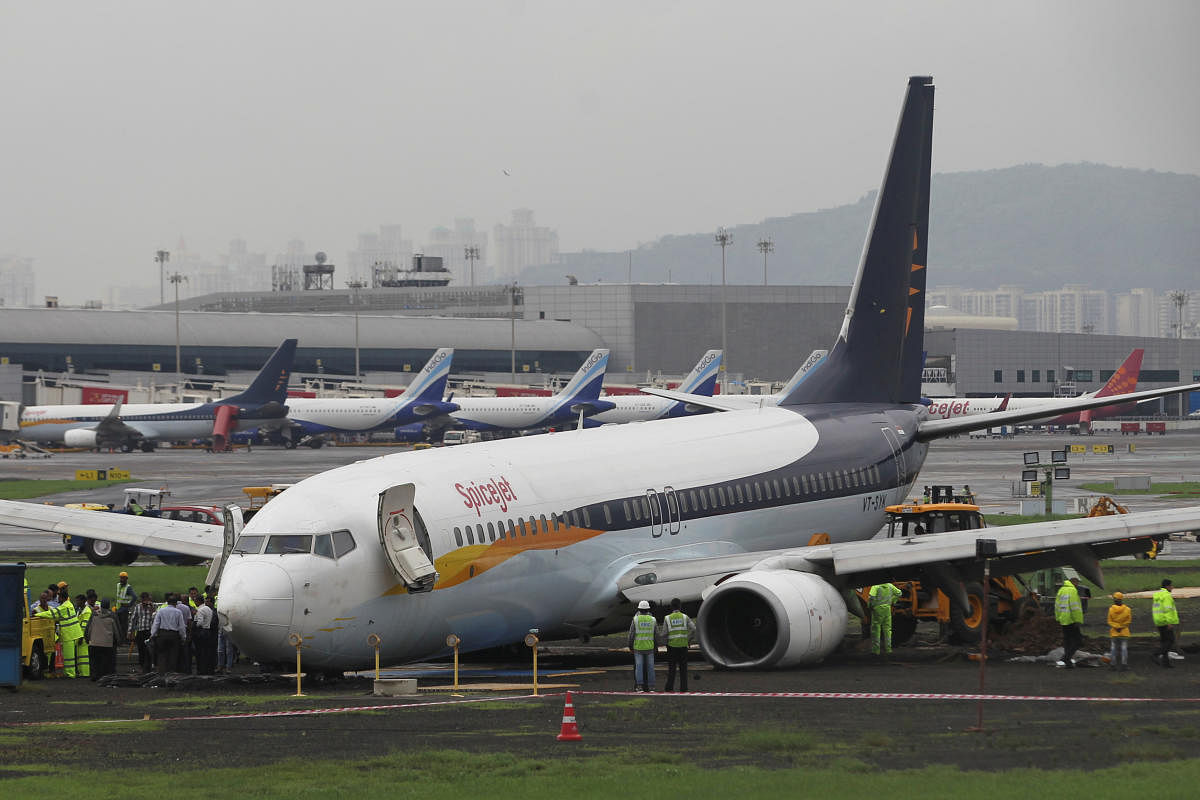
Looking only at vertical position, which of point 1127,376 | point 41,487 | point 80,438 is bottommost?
point 41,487

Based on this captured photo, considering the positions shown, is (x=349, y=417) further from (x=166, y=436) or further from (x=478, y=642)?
(x=478, y=642)

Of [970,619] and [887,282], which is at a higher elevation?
[887,282]

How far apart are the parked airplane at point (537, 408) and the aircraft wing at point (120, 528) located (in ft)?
337

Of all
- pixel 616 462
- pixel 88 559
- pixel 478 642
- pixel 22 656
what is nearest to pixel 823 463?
pixel 616 462

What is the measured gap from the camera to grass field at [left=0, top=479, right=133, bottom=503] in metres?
77.2

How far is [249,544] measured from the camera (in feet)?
82.0

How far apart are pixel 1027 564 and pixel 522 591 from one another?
10.0 metres

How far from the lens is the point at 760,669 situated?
2762 centimetres

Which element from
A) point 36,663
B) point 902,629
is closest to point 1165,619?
point 902,629

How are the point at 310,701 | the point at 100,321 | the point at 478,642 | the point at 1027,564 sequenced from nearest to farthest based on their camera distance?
the point at 310,701 → the point at 478,642 → the point at 1027,564 → the point at 100,321

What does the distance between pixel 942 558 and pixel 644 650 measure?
6040mm

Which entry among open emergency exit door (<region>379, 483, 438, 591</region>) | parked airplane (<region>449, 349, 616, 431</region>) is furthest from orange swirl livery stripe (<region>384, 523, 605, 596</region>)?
parked airplane (<region>449, 349, 616, 431</region>)

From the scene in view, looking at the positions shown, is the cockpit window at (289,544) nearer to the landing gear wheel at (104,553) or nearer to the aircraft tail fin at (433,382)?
the landing gear wheel at (104,553)

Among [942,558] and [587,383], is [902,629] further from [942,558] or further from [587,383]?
[587,383]
